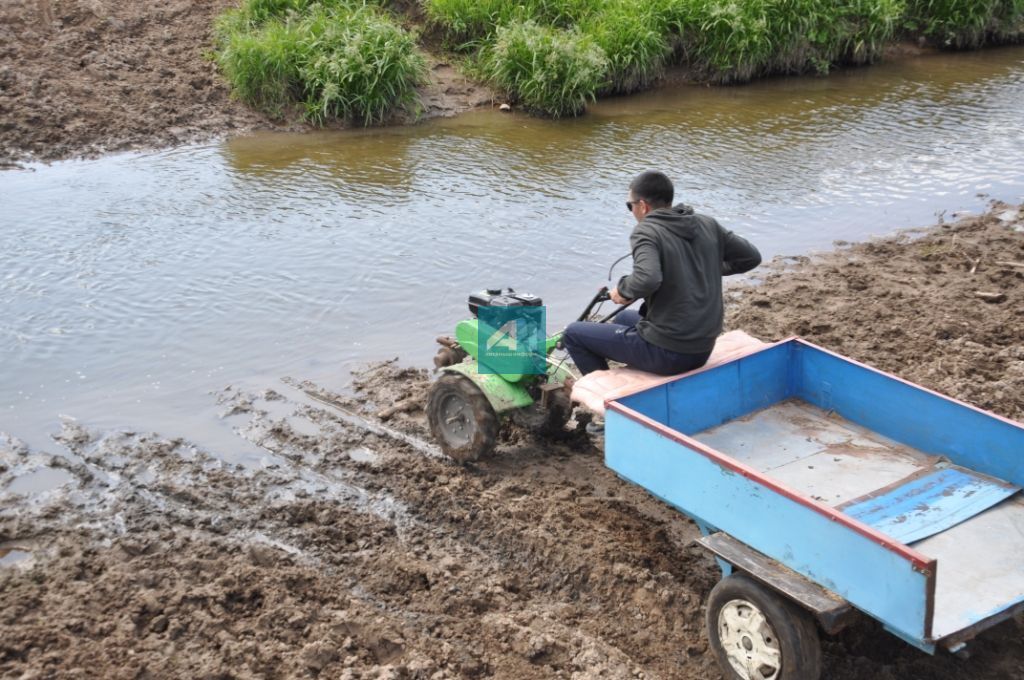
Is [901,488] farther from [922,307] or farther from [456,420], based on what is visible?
[922,307]

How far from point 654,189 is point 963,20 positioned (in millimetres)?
14772

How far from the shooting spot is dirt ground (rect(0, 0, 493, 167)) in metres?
12.4

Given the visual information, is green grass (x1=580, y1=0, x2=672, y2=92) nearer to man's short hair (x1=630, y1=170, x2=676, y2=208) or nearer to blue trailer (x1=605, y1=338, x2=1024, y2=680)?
man's short hair (x1=630, y1=170, x2=676, y2=208)

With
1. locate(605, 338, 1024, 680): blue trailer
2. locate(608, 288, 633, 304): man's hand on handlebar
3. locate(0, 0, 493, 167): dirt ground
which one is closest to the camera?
locate(605, 338, 1024, 680): blue trailer

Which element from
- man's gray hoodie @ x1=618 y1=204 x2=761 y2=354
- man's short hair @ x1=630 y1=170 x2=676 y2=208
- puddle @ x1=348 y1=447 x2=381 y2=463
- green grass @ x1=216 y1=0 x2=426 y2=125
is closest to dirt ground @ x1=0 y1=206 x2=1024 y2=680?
puddle @ x1=348 y1=447 x2=381 y2=463

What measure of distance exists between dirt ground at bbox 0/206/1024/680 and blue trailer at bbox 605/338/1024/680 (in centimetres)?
42

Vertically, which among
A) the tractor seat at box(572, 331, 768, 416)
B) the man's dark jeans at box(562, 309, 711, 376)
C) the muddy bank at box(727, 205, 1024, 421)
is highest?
the man's dark jeans at box(562, 309, 711, 376)

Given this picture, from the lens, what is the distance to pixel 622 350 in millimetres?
5629

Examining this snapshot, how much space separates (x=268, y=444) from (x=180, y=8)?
11.0 meters

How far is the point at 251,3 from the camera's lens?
1460 cm

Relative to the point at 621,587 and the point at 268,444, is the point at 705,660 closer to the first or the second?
the point at 621,587

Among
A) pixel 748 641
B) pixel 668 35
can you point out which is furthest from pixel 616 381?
pixel 668 35

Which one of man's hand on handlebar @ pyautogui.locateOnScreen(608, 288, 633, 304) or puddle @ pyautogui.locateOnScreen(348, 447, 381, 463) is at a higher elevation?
man's hand on handlebar @ pyautogui.locateOnScreen(608, 288, 633, 304)

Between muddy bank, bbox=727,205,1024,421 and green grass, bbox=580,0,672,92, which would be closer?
muddy bank, bbox=727,205,1024,421
